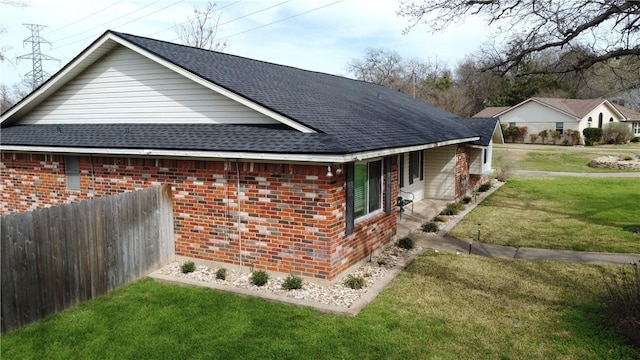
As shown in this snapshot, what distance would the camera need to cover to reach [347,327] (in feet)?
21.1

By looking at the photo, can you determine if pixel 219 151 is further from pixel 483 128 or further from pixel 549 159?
pixel 549 159

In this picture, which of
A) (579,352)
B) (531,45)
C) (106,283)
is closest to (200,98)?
(106,283)

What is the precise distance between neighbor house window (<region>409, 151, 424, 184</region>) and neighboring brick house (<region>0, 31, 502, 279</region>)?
3.37 meters

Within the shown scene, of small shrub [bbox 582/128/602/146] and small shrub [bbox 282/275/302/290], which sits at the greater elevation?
small shrub [bbox 582/128/602/146]

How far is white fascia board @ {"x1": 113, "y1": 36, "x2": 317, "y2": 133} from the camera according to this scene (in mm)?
8258

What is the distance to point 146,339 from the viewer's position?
608 centimetres

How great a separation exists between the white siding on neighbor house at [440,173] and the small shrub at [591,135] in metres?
33.2

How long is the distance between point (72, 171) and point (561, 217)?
14.2 m

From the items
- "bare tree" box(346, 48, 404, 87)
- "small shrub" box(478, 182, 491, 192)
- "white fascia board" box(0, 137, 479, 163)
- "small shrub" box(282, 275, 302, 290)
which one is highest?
"bare tree" box(346, 48, 404, 87)

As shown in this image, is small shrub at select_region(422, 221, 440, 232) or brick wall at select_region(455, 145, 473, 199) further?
brick wall at select_region(455, 145, 473, 199)

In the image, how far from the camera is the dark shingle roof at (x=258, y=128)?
8.08 metres

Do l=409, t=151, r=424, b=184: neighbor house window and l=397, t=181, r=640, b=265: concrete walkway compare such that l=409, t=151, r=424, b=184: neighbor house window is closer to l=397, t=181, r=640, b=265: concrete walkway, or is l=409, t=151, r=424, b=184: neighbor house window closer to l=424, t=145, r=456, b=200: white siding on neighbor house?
l=424, t=145, r=456, b=200: white siding on neighbor house

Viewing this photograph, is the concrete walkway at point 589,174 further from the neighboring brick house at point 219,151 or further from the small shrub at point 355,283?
the small shrub at point 355,283

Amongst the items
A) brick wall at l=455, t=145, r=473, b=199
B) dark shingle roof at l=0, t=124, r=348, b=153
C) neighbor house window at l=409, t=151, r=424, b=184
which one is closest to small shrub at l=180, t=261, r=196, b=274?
dark shingle roof at l=0, t=124, r=348, b=153
